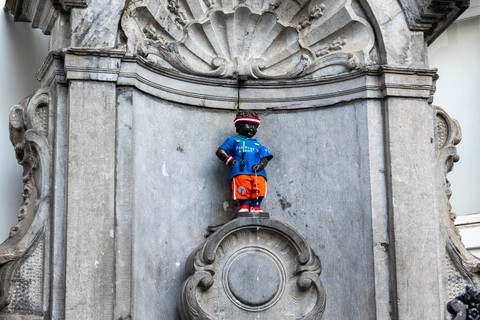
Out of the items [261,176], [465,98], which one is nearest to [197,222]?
[261,176]

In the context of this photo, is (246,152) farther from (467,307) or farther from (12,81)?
(467,307)

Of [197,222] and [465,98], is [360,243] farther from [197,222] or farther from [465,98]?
[465,98]

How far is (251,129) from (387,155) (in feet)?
3.24

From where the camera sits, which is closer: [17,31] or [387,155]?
[387,155]

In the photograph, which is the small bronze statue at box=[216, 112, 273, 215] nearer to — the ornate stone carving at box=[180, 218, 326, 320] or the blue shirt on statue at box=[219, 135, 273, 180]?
the blue shirt on statue at box=[219, 135, 273, 180]

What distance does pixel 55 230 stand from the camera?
838 cm

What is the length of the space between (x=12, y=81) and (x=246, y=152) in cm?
196

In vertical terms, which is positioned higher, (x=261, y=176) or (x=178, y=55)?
(x=178, y=55)

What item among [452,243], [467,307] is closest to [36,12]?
[452,243]

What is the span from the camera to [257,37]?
383 inches

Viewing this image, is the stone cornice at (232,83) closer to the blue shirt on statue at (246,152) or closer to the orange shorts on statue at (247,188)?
the blue shirt on statue at (246,152)

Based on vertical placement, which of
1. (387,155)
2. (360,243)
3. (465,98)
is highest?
(465,98)

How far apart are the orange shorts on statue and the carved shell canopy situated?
2.93 feet

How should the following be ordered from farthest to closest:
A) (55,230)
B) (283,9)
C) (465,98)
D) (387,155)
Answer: (465,98)
(283,9)
(387,155)
(55,230)
